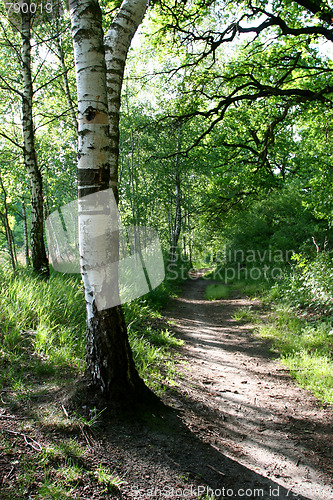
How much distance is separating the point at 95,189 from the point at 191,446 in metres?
2.46

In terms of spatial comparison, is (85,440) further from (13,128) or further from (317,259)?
(13,128)

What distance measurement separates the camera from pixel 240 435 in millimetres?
3275

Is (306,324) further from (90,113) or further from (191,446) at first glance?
(90,113)

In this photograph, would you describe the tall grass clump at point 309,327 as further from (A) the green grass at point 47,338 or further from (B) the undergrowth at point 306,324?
(A) the green grass at point 47,338

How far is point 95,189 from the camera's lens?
286 cm

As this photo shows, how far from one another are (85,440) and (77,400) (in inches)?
16.9

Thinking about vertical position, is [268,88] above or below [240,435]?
above

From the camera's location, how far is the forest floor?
2222 millimetres

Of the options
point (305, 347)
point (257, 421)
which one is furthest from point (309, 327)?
point (257, 421)

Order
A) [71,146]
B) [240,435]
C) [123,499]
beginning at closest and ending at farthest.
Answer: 1. [123,499]
2. [240,435]
3. [71,146]

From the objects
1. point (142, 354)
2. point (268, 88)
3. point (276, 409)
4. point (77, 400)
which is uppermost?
point (268, 88)

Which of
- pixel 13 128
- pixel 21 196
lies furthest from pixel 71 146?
pixel 21 196

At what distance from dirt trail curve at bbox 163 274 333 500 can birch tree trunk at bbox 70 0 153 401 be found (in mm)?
1087

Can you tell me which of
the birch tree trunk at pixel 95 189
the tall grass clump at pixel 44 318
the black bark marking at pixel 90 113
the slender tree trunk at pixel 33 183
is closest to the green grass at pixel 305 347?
Result: the birch tree trunk at pixel 95 189
